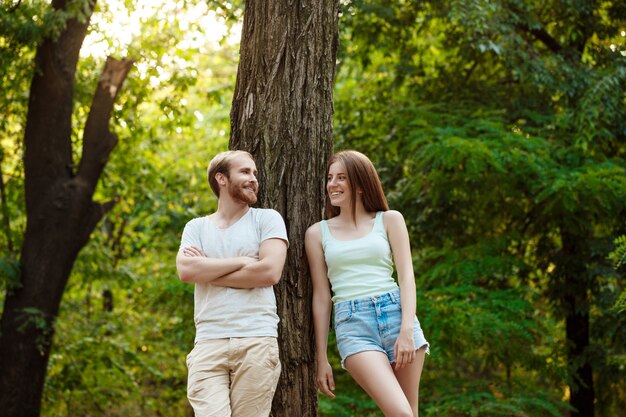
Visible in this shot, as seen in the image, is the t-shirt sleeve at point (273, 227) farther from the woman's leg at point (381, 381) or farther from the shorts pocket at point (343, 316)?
the woman's leg at point (381, 381)

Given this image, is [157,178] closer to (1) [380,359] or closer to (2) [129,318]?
(2) [129,318]

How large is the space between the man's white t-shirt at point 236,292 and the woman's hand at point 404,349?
0.57 metres

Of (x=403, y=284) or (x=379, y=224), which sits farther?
(x=379, y=224)

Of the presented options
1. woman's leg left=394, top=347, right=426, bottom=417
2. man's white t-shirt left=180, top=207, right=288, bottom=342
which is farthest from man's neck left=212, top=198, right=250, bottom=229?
woman's leg left=394, top=347, right=426, bottom=417

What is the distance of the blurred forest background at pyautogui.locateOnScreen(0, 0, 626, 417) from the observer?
795cm

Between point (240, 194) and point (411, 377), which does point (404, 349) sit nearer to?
point (411, 377)

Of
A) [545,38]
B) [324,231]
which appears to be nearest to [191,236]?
[324,231]

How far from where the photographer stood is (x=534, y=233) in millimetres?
10234

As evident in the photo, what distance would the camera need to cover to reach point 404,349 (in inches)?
148

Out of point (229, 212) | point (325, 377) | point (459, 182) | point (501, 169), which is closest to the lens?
point (229, 212)

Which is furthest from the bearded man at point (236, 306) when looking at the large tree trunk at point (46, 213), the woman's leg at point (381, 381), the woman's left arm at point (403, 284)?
the large tree trunk at point (46, 213)

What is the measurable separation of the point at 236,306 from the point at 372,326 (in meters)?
0.66

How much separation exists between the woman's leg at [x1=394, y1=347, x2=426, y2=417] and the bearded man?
60 cm

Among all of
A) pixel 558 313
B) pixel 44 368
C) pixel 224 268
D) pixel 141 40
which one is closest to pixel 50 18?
pixel 141 40
